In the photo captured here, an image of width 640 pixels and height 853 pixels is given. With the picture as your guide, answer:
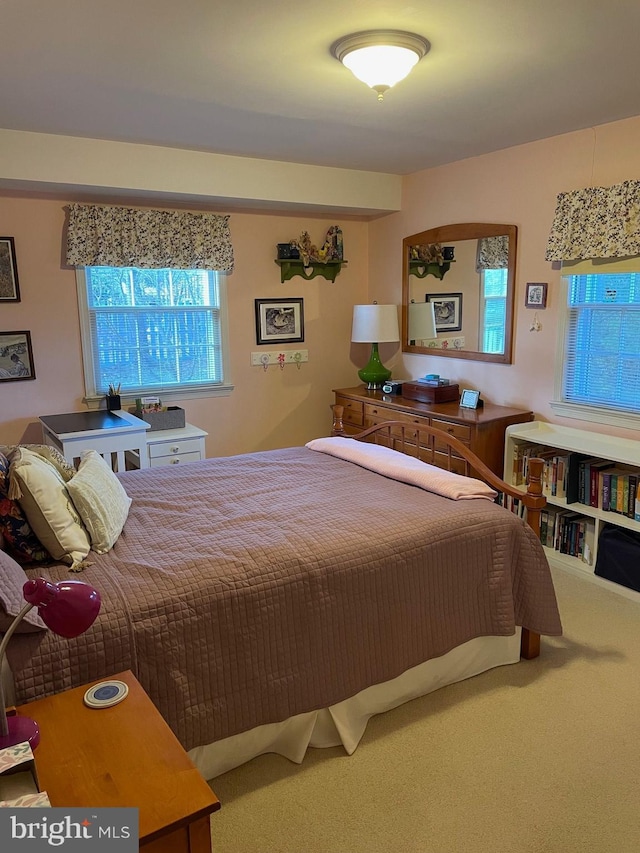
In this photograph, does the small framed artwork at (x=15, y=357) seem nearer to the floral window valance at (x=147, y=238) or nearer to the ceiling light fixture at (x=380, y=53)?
the floral window valance at (x=147, y=238)

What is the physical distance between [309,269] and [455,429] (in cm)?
198

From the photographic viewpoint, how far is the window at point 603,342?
3521mm

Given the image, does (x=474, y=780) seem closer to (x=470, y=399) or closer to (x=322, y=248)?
(x=470, y=399)

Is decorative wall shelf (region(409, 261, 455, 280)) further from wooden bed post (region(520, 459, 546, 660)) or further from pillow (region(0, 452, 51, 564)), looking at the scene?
pillow (region(0, 452, 51, 564))

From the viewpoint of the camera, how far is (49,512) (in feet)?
6.74

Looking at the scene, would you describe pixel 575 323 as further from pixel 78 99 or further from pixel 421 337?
pixel 78 99

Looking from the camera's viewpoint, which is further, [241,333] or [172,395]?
[241,333]

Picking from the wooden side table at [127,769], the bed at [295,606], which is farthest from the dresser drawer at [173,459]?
the wooden side table at [127,769]

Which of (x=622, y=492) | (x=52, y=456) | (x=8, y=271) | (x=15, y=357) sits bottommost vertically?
(x=622, y=492)

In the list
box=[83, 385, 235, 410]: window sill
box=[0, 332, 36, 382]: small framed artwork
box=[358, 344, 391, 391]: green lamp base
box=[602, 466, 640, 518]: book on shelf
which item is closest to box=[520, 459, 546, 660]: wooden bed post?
box=[602, 466, 640, 518]: book on shelf

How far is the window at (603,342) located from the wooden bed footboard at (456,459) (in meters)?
0.77

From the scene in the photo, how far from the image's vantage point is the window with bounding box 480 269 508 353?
4203 millimetres

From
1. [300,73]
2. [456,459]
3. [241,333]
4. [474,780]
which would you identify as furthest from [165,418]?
[474,780]

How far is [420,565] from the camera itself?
2.33 meters
